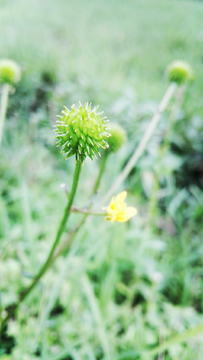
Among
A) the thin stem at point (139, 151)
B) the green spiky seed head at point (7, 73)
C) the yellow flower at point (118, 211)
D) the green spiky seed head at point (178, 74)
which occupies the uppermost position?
the green spiky seed head at point (7, 73)

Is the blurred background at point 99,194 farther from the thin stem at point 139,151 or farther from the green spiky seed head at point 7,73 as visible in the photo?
the green spiky seed head at point 7,73

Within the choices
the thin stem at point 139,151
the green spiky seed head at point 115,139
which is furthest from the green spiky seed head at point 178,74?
the green spiky seed head at point 115,139

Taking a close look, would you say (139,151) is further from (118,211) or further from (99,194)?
(99,194)

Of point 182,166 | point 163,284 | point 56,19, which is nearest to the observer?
point 163,284

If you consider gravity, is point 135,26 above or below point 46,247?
above

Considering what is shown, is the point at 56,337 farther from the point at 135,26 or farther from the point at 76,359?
the point at 135,26

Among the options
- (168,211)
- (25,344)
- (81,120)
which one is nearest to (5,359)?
(25,344)

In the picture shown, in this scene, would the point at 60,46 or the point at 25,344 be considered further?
the point at 60,46
